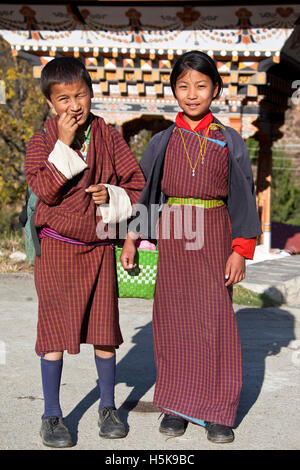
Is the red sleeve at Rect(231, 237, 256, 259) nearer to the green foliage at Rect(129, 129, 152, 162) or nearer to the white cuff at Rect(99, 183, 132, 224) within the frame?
the white cuff at Rect(99, 183, 132, 224)

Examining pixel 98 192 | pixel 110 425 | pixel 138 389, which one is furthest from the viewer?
pixel 138 389

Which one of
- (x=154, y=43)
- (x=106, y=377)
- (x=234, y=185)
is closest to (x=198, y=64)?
(x=234, y=185)

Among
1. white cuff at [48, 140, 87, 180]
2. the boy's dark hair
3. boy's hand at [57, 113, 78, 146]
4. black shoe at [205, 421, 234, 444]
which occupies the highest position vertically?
the boy's dark hair

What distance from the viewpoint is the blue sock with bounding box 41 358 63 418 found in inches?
126

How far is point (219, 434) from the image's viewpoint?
3209mm

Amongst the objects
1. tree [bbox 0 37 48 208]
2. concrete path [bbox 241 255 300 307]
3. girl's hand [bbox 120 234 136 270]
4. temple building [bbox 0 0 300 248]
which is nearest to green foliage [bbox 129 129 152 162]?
tree [bbox 0 37 48 208]

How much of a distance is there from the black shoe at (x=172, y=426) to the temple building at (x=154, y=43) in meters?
5.89

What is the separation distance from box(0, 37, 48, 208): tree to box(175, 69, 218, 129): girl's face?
25.9 ft

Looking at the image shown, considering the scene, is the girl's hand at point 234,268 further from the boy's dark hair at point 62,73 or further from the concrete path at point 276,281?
the concrete path at point 276,281

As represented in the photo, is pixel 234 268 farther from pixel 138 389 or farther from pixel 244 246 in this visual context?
pixel 138 389

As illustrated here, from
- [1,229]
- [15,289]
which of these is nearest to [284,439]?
[15,289]

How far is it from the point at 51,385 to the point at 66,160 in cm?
103

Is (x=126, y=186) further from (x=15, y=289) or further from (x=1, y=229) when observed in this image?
(x=1, y=229)

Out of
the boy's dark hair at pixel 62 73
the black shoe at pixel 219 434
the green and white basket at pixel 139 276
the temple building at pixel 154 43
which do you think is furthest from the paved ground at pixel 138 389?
the temple building at pixel 154 43
